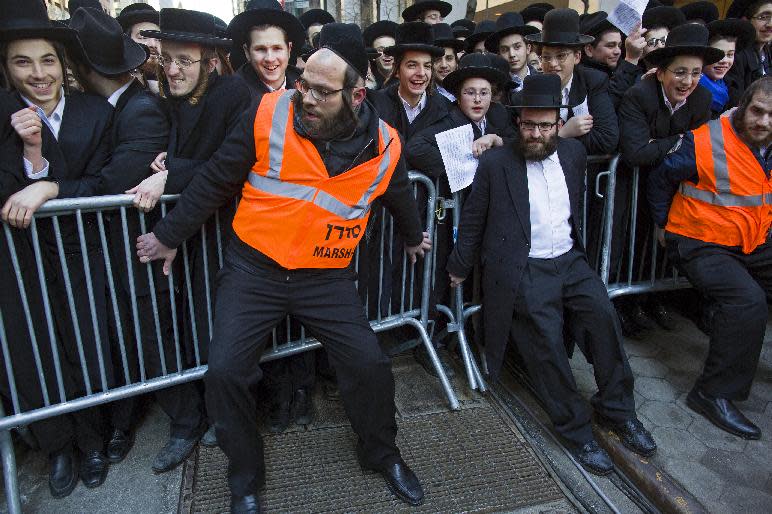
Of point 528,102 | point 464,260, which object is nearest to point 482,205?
point 464,260

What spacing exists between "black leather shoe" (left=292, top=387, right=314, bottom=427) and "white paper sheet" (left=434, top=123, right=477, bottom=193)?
1.64 metres

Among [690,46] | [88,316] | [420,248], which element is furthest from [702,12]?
[88,316]

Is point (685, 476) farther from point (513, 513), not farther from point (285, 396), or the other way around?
point (285, 396)

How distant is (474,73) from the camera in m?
3.89

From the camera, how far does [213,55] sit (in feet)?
10.1

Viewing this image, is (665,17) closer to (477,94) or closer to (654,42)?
(654,42)

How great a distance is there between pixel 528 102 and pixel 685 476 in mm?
2277

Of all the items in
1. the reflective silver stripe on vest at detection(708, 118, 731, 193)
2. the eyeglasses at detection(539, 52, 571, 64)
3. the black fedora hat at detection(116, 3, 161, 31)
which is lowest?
the reflective silver stripe on vest at detection(708, 118, 731, 193)

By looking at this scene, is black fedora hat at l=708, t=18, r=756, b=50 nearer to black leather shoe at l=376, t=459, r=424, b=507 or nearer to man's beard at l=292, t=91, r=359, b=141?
man's beard at l=292, t=91, r=359, b=141

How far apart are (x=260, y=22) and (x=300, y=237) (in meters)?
1.87

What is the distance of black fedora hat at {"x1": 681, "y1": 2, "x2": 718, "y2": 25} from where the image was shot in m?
5.29

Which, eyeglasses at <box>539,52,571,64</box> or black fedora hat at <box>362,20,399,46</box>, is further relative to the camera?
black fedora hat at <box>362,20,399,46</box>

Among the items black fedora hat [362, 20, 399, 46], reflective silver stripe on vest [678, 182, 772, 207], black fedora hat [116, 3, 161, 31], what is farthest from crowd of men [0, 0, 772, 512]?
black fedora hat [362, 20, 399, 46]

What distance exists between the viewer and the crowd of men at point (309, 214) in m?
2.69
